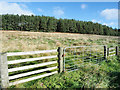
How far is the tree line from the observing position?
53250mm

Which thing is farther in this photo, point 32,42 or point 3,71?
point 32,42

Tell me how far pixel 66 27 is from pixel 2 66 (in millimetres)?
63233

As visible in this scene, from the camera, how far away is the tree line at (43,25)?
53.2m

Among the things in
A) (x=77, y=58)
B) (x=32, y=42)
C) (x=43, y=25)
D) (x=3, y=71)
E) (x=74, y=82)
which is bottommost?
(x=74, y=82)

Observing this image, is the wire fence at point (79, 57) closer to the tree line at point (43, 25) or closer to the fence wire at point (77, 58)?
the fence wire at point (77, 58)

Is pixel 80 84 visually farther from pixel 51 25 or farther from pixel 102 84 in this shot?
pixel 51 25

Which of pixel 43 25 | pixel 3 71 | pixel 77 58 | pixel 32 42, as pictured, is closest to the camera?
pixel 3 71

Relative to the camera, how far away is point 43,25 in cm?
5897

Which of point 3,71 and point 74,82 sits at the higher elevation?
point 3,71

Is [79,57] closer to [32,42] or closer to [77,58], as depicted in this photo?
[77,58]

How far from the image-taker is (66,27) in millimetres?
65062

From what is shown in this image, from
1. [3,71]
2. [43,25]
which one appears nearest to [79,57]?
[3,71]

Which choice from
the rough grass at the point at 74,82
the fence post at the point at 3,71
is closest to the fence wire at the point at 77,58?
the rough grass at the point at 74,82

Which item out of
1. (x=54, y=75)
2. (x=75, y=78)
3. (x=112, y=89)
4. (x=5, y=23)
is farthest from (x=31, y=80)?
(x=5, y=23)
